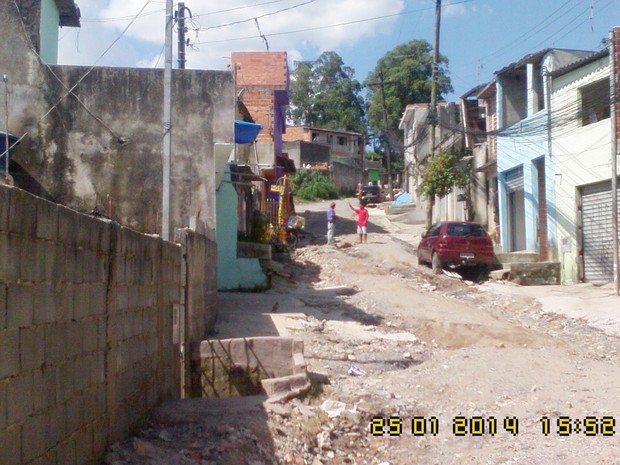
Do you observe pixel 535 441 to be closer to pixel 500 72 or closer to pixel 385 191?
pixel 500 72

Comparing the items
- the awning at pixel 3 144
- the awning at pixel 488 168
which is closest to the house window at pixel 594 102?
the awning at pixel 488 168

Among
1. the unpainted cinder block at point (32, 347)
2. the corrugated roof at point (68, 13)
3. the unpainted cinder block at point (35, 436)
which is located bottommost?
the unpainted cinder block at point (35, 436)

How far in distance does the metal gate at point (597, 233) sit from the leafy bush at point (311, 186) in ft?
113

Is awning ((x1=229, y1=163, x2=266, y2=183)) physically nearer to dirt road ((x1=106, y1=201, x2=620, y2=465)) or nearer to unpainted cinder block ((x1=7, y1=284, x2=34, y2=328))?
dirt road ((x1=106, y1=201, x2=620, y2=465))

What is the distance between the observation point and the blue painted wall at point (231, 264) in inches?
790

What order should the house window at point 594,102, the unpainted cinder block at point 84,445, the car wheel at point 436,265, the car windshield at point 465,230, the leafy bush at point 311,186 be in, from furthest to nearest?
the leafy bush at point 311,186, the car wheel at point 436,265, the car windshield at point 465,230, the house window at point 594,102, the unpainted cinder block at point 84,445

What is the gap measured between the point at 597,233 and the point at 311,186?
1402 inches

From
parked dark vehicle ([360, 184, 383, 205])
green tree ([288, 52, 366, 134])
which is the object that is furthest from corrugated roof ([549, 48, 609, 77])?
green tree ([288, 52, 366, 134])

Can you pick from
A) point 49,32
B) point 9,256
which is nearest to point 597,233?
point 49,32

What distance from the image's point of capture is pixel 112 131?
1717 cm

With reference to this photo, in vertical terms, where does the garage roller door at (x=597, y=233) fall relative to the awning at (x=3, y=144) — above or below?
below

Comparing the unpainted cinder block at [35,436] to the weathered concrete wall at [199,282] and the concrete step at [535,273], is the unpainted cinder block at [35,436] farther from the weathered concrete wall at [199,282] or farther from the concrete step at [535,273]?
the concrete step at [535,273]
